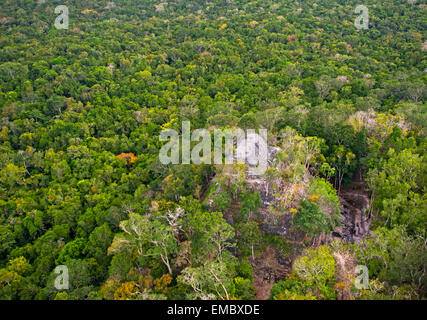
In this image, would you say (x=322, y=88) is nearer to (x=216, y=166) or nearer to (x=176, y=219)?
(x=216, y=166)

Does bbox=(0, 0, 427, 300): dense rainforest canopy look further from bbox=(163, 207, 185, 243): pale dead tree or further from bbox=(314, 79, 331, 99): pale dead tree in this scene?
bbox=(314, 79, 331, 99): pale dead tree

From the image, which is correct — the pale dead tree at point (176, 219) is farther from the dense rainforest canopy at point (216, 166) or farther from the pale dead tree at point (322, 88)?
the pale dead tree at point (322, 88)

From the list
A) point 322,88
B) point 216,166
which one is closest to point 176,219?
point 216,166

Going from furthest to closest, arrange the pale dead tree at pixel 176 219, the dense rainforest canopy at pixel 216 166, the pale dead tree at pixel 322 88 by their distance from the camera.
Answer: the pale dead tree at pixel 322 88, the pale dead tree at pixel 176 219, the dense rainforest canopy at pixel 216 166

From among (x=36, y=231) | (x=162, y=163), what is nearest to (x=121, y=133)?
(x=162, y=163)

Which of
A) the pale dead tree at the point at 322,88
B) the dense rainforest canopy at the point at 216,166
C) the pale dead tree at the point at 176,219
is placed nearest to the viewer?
the dense rainforest canopy at the point at 216,166

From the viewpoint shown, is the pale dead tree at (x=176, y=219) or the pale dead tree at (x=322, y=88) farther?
the pale dead tree at (x=322, y=88)

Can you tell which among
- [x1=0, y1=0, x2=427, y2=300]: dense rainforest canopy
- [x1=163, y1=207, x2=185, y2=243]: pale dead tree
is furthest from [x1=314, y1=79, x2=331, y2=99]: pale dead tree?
[x1=163, y1=207, x2=185, y2=243]: pale dead tree

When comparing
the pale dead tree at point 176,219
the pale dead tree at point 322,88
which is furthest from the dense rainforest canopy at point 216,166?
the pale dead tree at point 322,88
